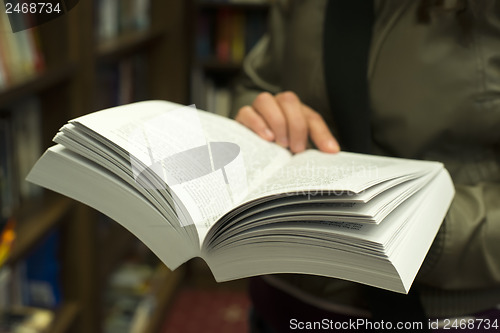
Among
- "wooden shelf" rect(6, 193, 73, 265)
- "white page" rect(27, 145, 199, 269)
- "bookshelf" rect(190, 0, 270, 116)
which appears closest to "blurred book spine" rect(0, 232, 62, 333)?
"wooden shelf" rect(6, 193, 73, 265)

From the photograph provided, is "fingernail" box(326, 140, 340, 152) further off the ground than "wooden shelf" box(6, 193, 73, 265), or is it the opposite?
"fingernail" box(326, 140, 340, 152)

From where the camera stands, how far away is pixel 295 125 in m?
0.59

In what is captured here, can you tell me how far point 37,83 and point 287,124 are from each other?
2.41 feet

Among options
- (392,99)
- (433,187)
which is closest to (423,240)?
(433,187)

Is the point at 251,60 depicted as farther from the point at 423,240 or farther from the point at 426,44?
the point at 423,240

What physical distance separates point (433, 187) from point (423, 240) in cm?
7

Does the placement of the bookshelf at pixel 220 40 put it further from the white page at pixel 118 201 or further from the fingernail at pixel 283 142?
the white page at pixel 118 201

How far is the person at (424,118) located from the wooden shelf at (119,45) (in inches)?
39.2

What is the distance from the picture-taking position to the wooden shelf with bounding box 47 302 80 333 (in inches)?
53.4

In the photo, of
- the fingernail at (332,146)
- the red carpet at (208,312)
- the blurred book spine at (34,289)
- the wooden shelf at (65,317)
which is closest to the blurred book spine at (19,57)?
the blurred book spine at (34,289)

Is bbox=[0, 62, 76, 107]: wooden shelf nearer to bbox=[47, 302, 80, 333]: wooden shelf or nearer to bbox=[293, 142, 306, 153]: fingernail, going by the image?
bbox=[47, 302, 80, 333]: wooden shelf

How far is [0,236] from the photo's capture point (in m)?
1.11

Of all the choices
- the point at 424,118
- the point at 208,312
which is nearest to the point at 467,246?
the point at 424,118

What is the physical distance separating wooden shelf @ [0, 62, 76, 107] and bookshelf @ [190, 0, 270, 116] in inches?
47.5
